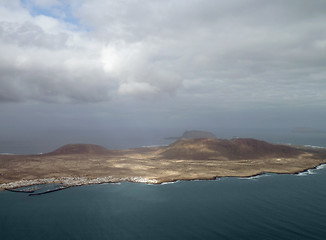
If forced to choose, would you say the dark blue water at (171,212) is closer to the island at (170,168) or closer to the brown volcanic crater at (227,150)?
the island at (170,168)

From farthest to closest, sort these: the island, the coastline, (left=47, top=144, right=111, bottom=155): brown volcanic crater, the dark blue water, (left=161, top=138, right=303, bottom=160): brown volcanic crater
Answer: (left=47, top=144, right=111, bottom=155): brown volcanic crater → (left=161, top=138, right=303, bottom=160): brown volcanic crater → the island → the coastline → the dark blue water

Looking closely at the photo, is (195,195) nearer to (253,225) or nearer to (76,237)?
(253,225)

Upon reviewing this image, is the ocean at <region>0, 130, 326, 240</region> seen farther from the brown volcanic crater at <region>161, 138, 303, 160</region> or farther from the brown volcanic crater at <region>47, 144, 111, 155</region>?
the brown volcanic crater at <region>47, 144, 111, 155</region>

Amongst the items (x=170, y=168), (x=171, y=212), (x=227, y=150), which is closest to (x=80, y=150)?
(x=170, y=168)

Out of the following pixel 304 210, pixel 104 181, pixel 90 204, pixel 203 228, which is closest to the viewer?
pixel 203 228

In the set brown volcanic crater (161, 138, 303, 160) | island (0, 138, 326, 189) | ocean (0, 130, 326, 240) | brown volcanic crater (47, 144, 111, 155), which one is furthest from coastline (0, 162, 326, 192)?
brown volcanic crater (47, 144, 111, 155)

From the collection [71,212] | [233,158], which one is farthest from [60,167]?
[233,158]

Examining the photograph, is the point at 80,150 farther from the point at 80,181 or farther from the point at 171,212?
the point at 171,212

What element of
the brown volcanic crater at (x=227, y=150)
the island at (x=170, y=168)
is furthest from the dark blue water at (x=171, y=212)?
the brown volcanic crater at (x=227, y=150)
